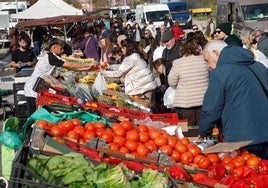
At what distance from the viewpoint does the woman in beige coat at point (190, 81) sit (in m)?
7.61

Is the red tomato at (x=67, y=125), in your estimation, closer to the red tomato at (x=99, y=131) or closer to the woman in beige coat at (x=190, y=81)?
the red tomato at (x=99, y=131)

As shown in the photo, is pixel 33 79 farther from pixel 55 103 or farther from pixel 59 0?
pixel 59 0

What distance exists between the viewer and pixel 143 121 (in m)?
6.77

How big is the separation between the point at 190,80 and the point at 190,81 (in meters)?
0.01

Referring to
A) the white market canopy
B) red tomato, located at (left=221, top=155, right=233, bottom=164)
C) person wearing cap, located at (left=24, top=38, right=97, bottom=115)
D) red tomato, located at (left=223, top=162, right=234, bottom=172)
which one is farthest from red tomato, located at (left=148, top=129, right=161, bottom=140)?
the white market canopy

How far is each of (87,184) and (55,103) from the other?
3030 millimetres

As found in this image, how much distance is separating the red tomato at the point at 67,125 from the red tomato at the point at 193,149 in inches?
46.0

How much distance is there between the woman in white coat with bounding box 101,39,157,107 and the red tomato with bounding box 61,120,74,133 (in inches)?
138

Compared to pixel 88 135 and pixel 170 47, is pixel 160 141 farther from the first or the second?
pixel 170 47

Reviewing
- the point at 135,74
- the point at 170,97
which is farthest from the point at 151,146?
the point at 135,74

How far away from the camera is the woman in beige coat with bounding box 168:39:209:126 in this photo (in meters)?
7.61

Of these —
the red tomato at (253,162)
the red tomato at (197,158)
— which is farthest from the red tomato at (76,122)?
the red tomato at (253,162)

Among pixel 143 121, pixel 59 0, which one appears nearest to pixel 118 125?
pixel 143 121

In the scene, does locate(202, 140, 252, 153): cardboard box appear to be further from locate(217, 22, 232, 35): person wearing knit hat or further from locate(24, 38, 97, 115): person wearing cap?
locate(217, 22, 232, 35): person wearing knit hat
